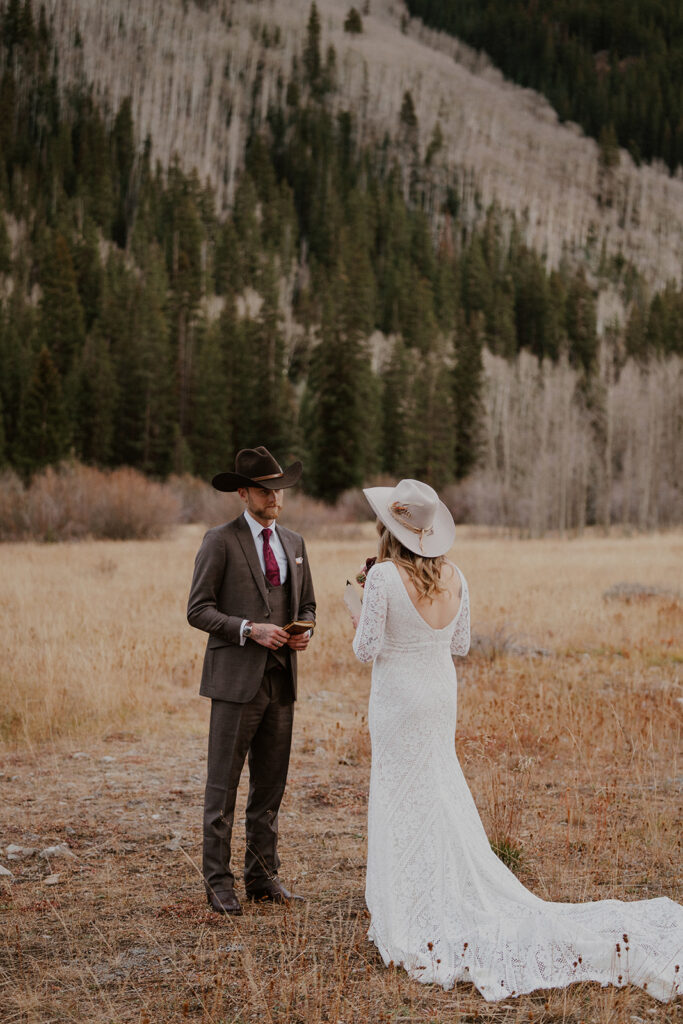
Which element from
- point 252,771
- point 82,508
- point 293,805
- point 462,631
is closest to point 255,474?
point 462,631

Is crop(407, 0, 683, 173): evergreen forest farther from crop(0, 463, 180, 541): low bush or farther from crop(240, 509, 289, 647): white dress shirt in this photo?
crop(240, 509, 289, 647): white dress shirt

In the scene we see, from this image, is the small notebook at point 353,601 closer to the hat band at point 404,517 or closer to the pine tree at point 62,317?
the hat band at point 404,517

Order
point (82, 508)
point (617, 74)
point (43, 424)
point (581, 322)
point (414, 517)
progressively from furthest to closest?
1. point (617, 74)
2. point (581, 322)
3. point (43, 424)
4. point (82, 508)
5. point (414, 517)

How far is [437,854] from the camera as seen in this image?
4156 millimetres

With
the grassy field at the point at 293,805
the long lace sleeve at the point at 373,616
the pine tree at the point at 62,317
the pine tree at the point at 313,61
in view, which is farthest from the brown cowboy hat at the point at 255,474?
the pine tree at the point at 313,61

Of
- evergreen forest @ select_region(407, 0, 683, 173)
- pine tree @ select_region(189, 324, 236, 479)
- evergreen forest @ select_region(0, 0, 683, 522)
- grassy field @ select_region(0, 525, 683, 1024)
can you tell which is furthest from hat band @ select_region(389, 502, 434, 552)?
evergreen forest @ select_region(407, 0, 683, 173)

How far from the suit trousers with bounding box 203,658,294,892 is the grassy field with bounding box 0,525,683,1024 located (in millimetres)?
264

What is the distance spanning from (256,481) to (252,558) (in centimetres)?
39

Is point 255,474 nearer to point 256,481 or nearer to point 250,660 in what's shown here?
point 256,481

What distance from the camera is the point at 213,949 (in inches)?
172

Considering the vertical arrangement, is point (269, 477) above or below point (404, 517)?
above

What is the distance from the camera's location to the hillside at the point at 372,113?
410 feet

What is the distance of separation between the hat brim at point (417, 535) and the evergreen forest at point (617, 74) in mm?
159440

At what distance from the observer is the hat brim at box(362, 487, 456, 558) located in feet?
14.0
